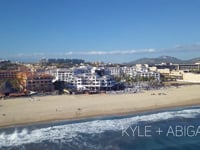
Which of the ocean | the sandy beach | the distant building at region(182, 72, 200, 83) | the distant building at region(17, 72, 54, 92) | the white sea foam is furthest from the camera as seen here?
the distant building at region(182, 72, 200, 83)

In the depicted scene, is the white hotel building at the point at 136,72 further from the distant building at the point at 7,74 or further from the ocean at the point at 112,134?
the ocean at the point at 112,134

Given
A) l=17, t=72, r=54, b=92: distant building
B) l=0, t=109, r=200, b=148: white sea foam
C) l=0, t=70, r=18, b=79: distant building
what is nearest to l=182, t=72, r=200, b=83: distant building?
l=17, t=72, r=54, b=92: distant building

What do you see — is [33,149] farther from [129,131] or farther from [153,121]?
[153,121]

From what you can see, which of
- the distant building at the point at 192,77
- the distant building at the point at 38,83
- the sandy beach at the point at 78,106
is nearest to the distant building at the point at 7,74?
the distant building at the point at 38,83

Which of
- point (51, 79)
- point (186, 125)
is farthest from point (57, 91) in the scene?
point (186, 125)

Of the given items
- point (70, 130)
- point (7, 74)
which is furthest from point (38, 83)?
point (70, 130)

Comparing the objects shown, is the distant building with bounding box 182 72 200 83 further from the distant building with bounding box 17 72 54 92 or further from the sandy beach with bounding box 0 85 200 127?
the distant building with bounding box 17 72 54 92
